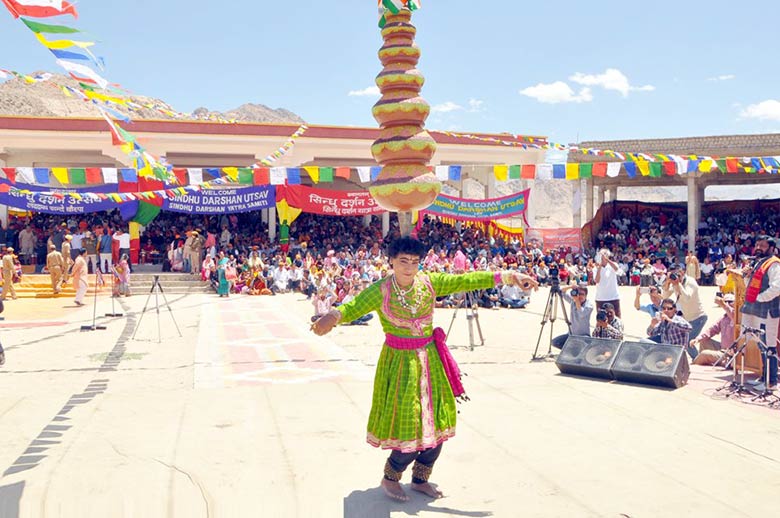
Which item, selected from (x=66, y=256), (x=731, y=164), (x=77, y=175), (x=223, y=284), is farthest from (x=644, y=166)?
(x=66, y=256)

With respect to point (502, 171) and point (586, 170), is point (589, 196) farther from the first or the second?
point (502, 171)

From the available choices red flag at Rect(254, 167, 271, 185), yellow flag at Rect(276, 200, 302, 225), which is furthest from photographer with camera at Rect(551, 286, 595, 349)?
yellow flag at Rect(276, 200, 302, 225)

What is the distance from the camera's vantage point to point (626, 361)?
304 inches

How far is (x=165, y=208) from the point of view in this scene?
71.1 ft

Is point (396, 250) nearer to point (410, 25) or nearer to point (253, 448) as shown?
point (253, 448)

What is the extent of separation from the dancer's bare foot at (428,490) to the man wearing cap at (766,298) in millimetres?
4422

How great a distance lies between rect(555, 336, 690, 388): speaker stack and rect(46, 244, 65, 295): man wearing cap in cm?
1532

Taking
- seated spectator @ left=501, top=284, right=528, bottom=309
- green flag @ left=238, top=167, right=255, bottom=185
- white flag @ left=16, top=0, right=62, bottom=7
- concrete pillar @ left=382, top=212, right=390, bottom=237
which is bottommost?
seated spectator @ left=501, top=284, right=528, bottom=309

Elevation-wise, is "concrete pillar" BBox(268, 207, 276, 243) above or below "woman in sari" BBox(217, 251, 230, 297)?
above

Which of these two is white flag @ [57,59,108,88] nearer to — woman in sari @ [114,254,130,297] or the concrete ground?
the concrete ground

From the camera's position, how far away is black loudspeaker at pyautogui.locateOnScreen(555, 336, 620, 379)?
785 cm

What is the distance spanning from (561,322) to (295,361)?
20.2ft

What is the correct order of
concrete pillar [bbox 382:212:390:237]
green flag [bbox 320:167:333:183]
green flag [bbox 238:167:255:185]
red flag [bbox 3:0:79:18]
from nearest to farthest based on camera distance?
A: red flag [bbox 3:0:79:18] < green flag [bbox 238:167:255:185] < green flag [bbox 320:167:333:183] < concrete pillar [bbox 382:212:390:237]

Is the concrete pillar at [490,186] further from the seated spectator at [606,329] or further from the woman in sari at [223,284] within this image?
the seated spectator at [606,329]
